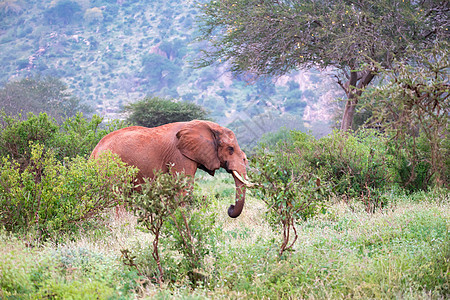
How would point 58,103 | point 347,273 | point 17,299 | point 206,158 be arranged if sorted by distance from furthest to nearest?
point 58,103
point 206,158
point 347,273
point 17,299

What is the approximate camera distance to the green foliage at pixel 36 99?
1417 inches

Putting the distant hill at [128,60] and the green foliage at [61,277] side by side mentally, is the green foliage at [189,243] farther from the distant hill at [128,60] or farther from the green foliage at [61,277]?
the distant hill at [128,60]

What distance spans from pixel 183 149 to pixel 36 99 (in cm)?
3734

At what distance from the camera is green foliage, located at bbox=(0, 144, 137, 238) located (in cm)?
585

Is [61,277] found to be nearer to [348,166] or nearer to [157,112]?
[348,166]

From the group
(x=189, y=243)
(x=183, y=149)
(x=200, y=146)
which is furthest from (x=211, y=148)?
(x=189, y=243)

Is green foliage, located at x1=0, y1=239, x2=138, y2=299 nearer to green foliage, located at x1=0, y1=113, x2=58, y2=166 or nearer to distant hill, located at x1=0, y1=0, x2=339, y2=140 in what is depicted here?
green foliage, located at x1=0, y1=113, x2=58, y2=166

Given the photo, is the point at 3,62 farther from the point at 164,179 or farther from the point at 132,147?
the point at 164,179

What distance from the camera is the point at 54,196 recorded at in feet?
19.9

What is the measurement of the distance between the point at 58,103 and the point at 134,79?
79.3ft

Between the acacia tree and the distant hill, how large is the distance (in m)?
39.5

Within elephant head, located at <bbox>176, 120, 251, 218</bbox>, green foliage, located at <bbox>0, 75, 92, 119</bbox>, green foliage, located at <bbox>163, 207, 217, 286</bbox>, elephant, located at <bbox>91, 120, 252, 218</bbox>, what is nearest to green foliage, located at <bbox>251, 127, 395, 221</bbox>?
elephant head, located at <bbox>176, 120, 251, 218</bbox>

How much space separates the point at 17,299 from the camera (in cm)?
391

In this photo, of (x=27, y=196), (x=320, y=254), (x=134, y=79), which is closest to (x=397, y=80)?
(x=320, y=254)
